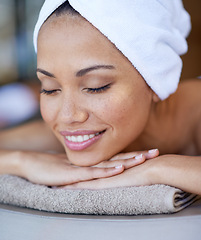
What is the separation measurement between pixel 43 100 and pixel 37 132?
0.49 m

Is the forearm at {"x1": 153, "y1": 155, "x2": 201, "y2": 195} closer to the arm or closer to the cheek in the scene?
the arm

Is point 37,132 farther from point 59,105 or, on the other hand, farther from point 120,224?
point 120,224

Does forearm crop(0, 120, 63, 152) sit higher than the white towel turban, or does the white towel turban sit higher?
the white towel turban

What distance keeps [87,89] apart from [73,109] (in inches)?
2.6

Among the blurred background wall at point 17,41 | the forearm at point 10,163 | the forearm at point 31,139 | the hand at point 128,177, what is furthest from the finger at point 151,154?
the blurred background wall at point 17,41

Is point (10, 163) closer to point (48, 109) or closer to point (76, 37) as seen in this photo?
point (48, 109)

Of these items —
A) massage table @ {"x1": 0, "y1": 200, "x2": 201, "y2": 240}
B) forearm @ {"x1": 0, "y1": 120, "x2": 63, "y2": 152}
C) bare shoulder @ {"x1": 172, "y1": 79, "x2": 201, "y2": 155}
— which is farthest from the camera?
forearm @ {"x1": 0, "y1": 120, "x2": 63, "y2": 152}

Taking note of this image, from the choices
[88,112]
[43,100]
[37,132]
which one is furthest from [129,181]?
[37,132]

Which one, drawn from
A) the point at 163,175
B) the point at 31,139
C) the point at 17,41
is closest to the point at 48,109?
the point at 163,175

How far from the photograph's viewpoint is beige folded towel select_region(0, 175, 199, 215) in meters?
0.73

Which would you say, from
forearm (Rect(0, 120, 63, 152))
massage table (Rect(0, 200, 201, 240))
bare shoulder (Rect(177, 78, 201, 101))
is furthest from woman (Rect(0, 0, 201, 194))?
forearm (Rect(0, 120, 63, 152))

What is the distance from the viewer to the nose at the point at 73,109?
Answer: 892 mm

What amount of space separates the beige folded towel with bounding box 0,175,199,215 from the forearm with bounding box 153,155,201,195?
23mm

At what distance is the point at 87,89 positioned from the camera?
91cm
